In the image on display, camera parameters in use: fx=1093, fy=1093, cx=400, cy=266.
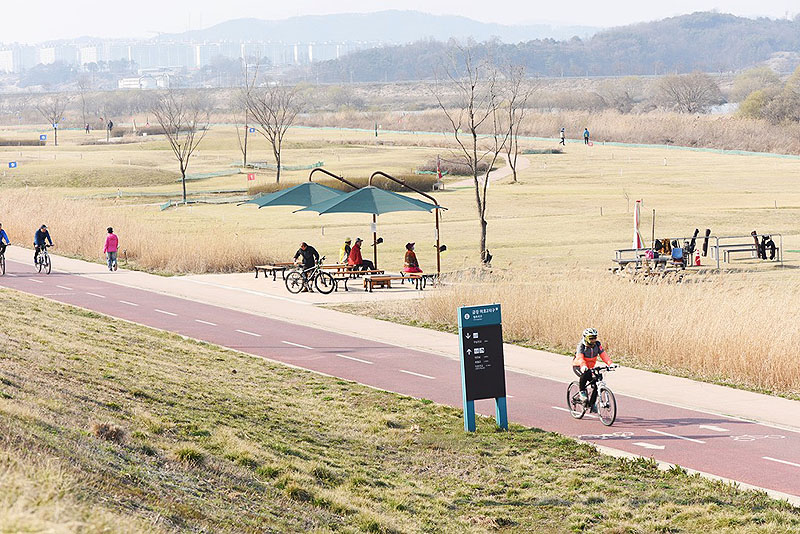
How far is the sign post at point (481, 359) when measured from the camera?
49.7 feet

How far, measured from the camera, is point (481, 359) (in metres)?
15.3

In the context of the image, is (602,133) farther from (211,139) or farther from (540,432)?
(540,432)

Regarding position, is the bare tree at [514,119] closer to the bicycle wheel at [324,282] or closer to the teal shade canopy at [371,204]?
the teal shade canopy at [371,204]

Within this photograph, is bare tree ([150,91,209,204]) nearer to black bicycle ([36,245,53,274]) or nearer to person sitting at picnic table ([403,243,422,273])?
black bicycle ([36,245,53,274])

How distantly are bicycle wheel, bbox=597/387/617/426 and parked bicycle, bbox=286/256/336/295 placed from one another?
15.7m

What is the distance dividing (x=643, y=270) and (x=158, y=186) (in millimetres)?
50479

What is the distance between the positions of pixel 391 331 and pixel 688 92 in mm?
147446

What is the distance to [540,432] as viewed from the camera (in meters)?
15.1

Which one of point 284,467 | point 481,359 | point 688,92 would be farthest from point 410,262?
point 688,92

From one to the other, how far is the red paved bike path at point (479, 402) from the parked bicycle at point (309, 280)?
3.08 m

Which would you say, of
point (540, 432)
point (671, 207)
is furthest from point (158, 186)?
point (540, 432)

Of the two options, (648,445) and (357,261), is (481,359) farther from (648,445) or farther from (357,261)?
(357,261)

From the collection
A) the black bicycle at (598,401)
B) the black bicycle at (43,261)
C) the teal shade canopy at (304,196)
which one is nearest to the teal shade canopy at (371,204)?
the teal shade canopy at (304,196)

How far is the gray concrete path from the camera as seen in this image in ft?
54.8
